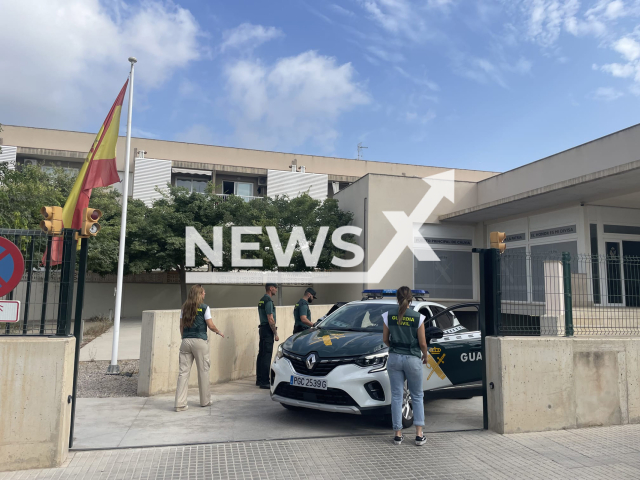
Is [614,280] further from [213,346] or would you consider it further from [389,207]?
[389,207]

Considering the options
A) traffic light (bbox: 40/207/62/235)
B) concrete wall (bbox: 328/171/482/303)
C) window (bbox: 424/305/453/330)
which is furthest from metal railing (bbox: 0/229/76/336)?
concrete wall (bbox: 328/171/482/303)

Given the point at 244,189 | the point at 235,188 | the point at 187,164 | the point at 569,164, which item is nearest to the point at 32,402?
the point at 569,164

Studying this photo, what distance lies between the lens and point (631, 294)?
7070 mm

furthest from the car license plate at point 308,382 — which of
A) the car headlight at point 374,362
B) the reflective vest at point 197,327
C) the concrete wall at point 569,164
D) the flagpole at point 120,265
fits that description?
the concrete wall at point 569,164

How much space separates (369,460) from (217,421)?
7.35 feet

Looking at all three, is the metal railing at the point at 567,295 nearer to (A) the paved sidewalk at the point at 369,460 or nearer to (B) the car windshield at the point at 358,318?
(A) the paved sidewalk at the point at 369,460

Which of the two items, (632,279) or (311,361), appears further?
(632,279)

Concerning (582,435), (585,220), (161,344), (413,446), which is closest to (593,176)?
(585,220)

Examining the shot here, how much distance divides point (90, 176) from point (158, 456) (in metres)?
6.05

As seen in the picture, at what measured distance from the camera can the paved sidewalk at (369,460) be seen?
453 cm

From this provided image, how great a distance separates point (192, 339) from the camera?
267 inches

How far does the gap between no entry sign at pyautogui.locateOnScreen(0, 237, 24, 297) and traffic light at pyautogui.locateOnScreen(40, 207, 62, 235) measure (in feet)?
1.10

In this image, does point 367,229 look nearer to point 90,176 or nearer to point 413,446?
point 90,176

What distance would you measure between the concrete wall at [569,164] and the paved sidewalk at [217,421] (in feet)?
37.6
